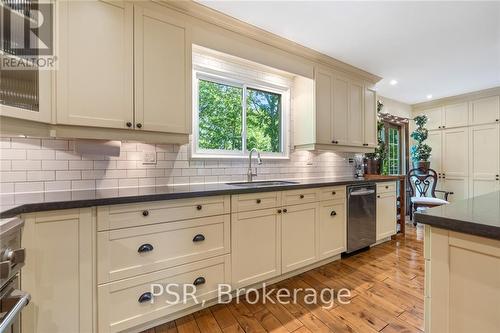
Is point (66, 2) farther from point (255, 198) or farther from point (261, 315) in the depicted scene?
point (261, 315)

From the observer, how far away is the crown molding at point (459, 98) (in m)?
4.03

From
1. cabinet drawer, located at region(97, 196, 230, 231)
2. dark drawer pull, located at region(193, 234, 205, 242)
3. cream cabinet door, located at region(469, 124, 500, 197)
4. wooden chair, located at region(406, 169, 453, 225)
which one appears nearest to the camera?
cabinet drawer, located at region(97, 196, 230, 231)

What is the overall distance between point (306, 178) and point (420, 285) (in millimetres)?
1612

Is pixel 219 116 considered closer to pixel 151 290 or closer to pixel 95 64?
pixel 95 64

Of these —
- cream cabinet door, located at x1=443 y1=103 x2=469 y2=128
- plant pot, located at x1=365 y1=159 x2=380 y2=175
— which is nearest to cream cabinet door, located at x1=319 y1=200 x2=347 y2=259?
plant pot, located at x1=365 y1=159 x2=380 y2=175

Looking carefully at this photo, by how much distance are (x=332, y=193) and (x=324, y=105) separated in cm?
113

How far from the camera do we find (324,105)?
2.88m

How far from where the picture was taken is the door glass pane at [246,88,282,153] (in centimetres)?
276

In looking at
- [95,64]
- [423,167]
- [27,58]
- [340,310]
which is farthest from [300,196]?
[423,167]

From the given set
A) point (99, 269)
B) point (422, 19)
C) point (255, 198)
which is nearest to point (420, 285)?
point (255, 198)

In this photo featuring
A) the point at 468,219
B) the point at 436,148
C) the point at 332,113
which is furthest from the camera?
the point at 436,148

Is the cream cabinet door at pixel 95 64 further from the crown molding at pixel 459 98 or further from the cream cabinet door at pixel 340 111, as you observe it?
the crown molding at pixel 459 98

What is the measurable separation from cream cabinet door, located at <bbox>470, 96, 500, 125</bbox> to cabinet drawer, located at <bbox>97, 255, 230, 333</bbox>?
17.1ft

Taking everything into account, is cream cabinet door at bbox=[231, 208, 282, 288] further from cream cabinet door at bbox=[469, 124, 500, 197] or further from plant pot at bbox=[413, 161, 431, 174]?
cream cabinet door at bbox=[469, 124, 500, 197]
